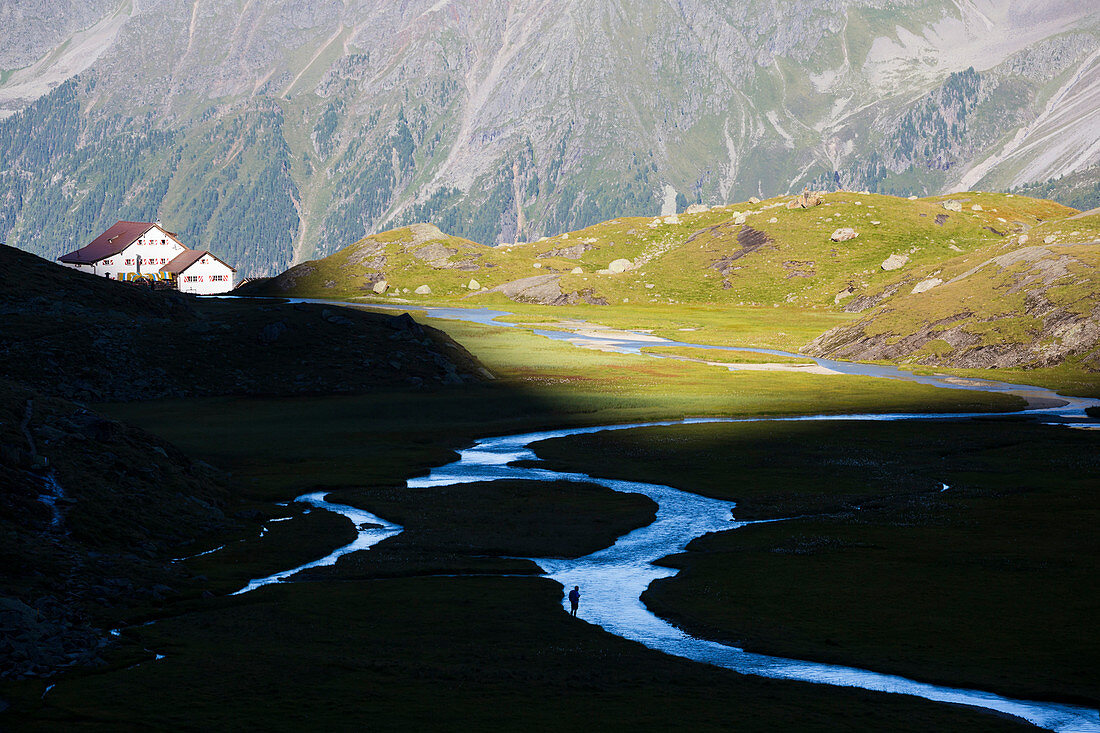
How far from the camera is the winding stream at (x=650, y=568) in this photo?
130 ft

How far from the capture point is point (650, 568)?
6159 centimetres

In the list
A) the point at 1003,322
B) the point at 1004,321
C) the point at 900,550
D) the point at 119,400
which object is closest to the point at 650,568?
the point at 900,550

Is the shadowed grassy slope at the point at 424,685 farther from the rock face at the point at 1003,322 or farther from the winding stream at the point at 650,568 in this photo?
the rock face at the point at 1003,322

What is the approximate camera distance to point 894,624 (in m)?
47.8

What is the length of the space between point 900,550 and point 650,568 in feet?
51.1

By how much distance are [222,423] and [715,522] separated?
6530cm

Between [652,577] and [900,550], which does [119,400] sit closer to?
[652,577]

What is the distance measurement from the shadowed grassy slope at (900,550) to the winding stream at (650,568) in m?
0.98

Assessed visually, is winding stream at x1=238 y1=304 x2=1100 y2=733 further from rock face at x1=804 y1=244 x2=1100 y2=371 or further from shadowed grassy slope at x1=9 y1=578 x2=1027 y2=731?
rock face at x1=804 y1=244 x2=1100 y2=371

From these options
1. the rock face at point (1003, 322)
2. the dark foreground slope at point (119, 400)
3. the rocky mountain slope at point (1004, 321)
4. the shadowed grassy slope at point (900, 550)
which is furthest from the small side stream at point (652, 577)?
the rocky mountain slope at point (1004, 321)

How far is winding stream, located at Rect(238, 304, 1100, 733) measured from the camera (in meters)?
39.7

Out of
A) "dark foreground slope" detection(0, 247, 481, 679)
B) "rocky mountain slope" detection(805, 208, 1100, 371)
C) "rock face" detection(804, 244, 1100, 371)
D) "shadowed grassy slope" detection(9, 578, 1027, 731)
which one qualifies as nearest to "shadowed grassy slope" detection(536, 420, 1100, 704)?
"shadowed grassy slope" detection(9, 578, 1027, 731)

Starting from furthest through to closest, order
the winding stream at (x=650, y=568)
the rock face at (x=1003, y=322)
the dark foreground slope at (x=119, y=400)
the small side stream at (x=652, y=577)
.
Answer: the rock face at (x=1003, y=322), the dark foreground slope at (x=119, y=400), the winding stream at (x=650, y=568), the small side stream at (x=652, y=577)

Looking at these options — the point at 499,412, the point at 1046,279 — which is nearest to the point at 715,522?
the point at 499,412
